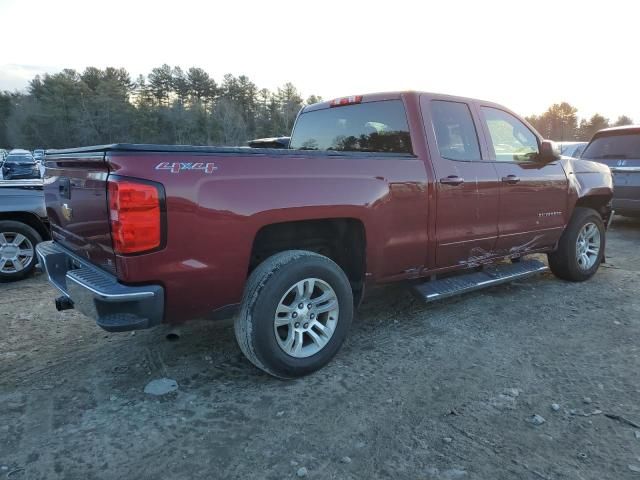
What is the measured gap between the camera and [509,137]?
463 centimetres

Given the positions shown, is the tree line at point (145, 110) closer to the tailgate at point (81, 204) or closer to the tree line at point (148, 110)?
the tree line at point (148, 110)

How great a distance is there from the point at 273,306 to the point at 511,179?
9.04 ft

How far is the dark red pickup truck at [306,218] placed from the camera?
251 centimetres

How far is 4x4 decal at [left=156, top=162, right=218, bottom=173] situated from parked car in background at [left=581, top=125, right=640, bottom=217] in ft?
25.8

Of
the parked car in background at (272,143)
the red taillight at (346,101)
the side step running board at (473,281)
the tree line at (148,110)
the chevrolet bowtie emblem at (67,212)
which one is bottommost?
the side step running board at (473,281)

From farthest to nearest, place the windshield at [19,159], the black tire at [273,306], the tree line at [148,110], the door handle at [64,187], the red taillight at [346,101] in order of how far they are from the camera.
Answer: the tree line at [148,110] < the windshield at [19,159] < the red taillight at [346,101] < the door handle at [64,187] < the black tire at [273,306]

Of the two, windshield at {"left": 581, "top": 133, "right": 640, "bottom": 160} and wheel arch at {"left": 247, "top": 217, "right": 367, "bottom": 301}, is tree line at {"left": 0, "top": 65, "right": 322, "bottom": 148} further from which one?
wheel arch at {"left": 247, "top": 217, "right": 367, "bottom": 301}

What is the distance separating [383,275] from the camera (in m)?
3.63

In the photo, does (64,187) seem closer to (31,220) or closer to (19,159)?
(31,220)

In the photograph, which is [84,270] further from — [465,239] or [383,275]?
[465,239]

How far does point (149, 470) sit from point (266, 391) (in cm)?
90

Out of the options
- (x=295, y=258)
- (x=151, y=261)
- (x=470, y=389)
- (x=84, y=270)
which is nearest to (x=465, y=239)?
(x=470, y=389)

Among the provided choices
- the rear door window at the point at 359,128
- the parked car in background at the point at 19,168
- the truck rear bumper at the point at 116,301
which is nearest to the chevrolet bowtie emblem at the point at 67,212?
the truck rear bumper at the point at 116,301

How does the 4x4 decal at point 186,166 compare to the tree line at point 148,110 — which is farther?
the tree line at point 148,110
